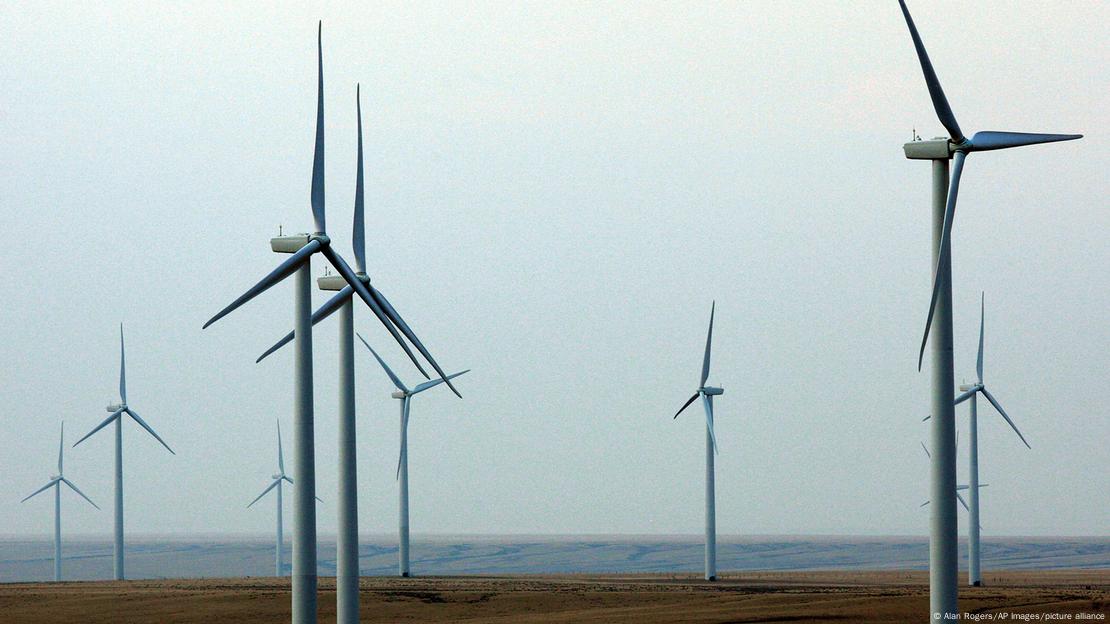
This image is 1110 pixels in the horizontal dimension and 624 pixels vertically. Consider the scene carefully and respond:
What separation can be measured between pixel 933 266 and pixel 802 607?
26054mm

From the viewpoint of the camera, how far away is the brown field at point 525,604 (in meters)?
49.8

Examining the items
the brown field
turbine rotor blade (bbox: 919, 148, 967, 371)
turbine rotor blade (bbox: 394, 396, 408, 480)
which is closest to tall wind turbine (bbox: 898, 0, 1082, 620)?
turbine rotor blade (bbox: 919, 148, 967, 371)

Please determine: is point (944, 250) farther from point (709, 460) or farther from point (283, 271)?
point (709, 460)

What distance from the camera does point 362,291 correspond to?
37094 mm

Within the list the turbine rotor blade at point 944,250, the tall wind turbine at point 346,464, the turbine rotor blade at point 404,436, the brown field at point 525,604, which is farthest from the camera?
the turbine rotor blade at point 404,436

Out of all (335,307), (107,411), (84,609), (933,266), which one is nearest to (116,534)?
(107,411)

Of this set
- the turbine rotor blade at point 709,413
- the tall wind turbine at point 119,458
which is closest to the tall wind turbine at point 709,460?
the turbine rotor blade at point 709,413

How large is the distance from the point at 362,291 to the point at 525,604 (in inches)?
971

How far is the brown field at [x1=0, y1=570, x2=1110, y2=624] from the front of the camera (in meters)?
49.8

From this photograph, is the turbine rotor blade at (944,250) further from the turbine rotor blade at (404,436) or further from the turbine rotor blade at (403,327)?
the turbine rotor blade at (404,436)

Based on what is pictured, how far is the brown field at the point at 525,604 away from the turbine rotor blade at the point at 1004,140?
63.7ft

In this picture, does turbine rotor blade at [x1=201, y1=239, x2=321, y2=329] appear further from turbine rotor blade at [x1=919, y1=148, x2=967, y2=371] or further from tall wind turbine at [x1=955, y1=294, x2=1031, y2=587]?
tall wind turbine at [x1=955, y1=294, x2=1031, y2=587]

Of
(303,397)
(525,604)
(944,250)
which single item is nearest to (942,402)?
(944,250)

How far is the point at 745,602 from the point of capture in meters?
55.4
